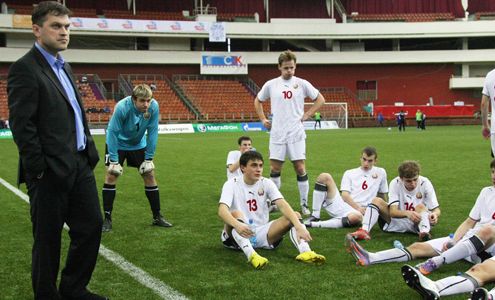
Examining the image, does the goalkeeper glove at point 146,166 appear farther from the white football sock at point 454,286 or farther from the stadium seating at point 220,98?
the stadium seating at point 220,98

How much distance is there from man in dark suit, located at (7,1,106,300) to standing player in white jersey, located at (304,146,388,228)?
372cm

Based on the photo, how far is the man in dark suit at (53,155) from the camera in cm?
367

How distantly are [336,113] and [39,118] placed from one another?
145 feet

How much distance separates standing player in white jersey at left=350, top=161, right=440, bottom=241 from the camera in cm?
629

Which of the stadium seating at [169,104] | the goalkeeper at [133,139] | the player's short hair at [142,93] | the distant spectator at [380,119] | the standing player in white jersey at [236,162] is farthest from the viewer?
the distant spectator at [380,119]

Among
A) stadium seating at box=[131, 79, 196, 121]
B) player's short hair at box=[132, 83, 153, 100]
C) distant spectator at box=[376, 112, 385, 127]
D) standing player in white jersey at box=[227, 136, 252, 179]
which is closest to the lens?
player's short hair at box=[132, 83, 153, 100]

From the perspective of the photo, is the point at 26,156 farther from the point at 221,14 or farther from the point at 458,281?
the point at 221,14

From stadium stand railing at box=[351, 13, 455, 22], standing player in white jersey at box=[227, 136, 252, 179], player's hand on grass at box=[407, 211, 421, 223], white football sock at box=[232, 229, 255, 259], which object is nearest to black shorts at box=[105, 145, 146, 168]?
standing player in white jersey at box=[227, 136, 252, 179]

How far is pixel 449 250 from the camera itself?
4.80 metres

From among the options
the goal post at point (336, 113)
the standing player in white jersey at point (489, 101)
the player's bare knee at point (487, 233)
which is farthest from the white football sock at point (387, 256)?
the goal post at point (336, 113)

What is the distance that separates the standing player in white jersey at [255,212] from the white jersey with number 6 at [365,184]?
1930 millimetres

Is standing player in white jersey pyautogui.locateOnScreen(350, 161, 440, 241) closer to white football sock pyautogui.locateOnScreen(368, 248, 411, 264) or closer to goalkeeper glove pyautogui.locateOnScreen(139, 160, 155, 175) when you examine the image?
white football sock pyautogui.locateOnScreen(368, 248, 411, 264)

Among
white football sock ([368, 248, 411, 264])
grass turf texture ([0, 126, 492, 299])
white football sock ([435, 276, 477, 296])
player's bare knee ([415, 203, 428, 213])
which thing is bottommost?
grass turf texture ([0, 126, 492, 299])

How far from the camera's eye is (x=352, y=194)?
7.52m
